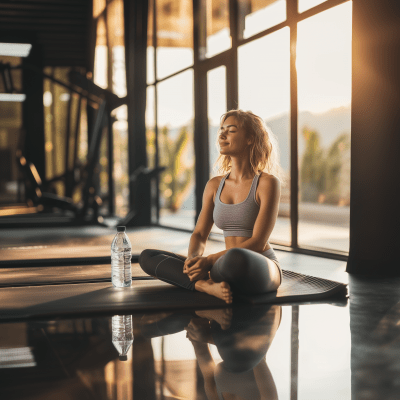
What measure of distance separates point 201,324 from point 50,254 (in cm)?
267

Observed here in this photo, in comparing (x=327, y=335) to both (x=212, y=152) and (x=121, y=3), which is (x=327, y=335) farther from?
(x=121, y=3)

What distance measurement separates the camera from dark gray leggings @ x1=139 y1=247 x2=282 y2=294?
2.26m

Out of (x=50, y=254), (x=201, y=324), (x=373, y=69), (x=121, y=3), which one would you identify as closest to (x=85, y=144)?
(x=121, y=3)

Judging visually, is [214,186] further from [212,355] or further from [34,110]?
[34,110]

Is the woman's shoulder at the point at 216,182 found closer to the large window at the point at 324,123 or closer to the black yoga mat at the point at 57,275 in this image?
the black yoga mat at the point at 57,275

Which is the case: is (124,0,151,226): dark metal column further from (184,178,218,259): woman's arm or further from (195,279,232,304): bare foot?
(195,279,232,304): bare foot

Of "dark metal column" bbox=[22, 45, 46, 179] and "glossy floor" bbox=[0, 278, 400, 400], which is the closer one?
"glossy floor" bbox=[0, 278, 400, 400]

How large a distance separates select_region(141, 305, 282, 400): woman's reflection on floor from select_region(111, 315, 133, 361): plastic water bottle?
69mm

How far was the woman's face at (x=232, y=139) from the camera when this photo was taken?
255cm

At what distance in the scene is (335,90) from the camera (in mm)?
4871

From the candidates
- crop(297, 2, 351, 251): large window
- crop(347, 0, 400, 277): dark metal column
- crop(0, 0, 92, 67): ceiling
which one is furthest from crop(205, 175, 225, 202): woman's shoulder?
crop(0, 0, 92, 67): ceiling

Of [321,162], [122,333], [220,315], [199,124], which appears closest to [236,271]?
[220,315]

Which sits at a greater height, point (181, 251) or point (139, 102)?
point (139, 102)

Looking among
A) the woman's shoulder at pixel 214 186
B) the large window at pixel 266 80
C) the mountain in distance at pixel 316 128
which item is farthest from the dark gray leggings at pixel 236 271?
the mountain in distance at pixel 316 128
